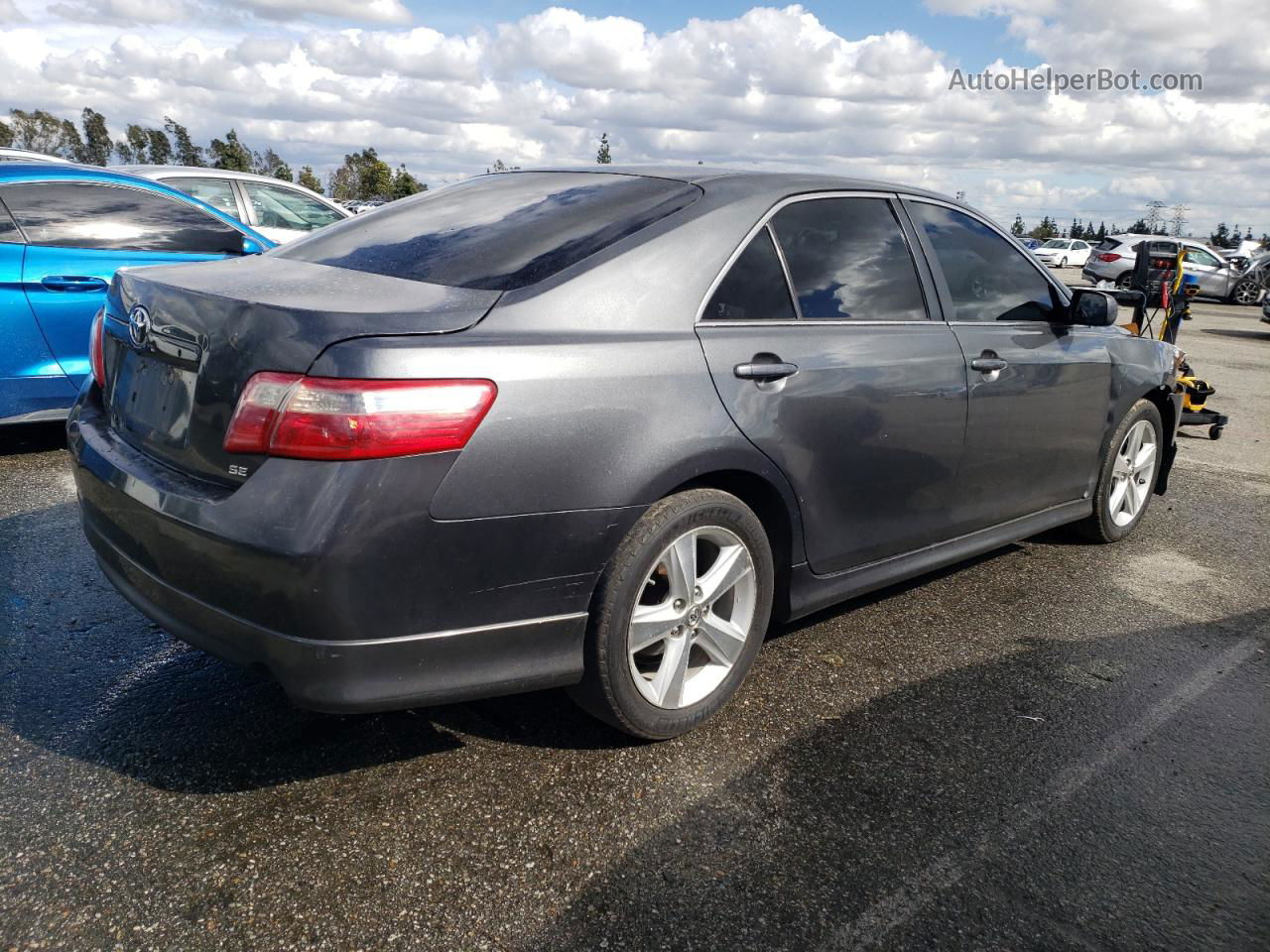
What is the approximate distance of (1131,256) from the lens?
87.2 feet

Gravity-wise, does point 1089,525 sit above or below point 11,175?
below

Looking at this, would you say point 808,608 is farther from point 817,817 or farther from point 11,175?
point 11,175

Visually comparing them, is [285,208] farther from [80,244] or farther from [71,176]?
[80,244]

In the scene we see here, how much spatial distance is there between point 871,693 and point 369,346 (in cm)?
198

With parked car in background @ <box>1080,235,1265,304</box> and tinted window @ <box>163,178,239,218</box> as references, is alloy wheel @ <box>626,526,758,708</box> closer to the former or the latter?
tinted window @ <box>163,178,239,218</box>

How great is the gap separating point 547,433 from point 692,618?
77cm

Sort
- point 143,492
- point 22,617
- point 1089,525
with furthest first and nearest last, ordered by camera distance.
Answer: point 1089,525, point 22,617, point 143,492

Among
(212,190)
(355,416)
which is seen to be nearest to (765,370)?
(355,416)

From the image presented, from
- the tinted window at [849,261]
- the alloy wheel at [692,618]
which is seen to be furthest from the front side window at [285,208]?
the alloy wheel at [692,618]

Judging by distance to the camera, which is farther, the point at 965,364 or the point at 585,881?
the point at 965,364

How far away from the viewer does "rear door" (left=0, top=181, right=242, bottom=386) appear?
5.28 metres

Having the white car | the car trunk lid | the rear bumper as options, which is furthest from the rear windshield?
the white car

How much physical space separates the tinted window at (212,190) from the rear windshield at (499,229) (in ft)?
20.4

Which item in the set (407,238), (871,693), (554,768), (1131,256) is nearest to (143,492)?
(407,238)
